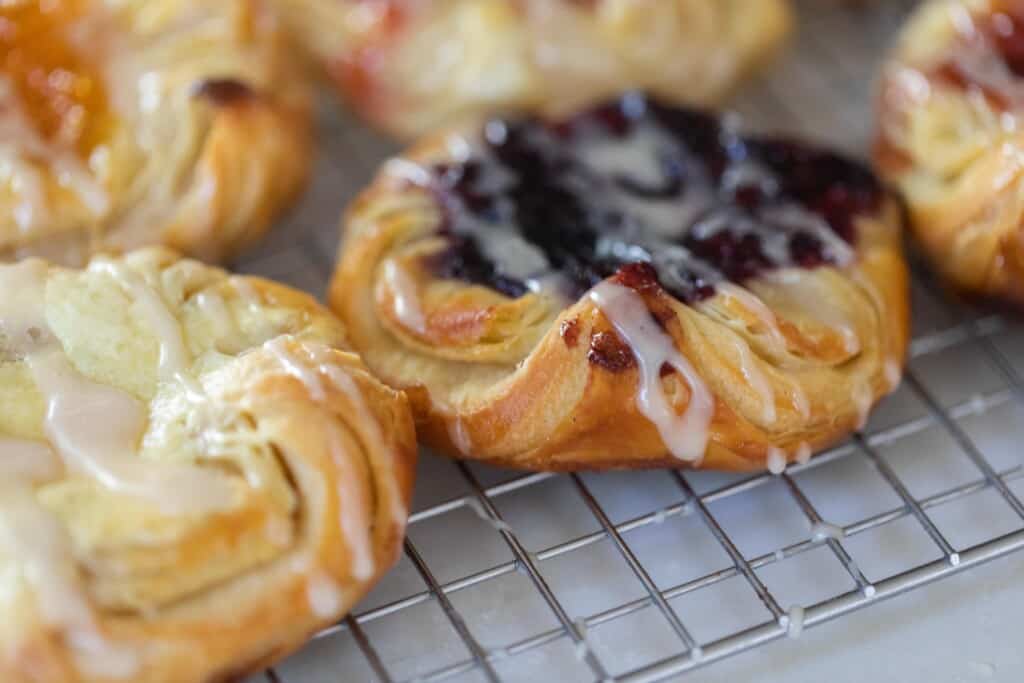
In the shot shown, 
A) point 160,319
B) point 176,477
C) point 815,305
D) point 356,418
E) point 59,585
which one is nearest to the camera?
point 59,585

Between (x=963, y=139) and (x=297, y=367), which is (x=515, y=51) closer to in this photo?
(x=963, y=139)

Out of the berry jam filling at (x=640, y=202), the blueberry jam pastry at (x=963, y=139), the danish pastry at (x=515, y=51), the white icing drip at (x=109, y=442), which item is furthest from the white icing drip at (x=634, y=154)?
the white icing drip at (x=109, y=442)

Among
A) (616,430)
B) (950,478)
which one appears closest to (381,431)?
(616,430)

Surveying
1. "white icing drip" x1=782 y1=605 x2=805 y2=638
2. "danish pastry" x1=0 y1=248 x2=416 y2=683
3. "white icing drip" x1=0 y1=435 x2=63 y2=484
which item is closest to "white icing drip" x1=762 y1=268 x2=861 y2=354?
"white icing drip" x1=782 y1=605 x2=805 y2=638

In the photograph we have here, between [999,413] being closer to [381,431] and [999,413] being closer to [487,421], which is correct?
[487,421]

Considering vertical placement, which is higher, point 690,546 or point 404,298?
point 404,298

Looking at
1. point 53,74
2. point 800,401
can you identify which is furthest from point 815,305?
point 53,74

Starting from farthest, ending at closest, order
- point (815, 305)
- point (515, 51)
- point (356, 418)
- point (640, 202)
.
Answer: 1. point (515, 51)
2. point (640, 202)
3. point (815, 305)
4. point (356, 418)
